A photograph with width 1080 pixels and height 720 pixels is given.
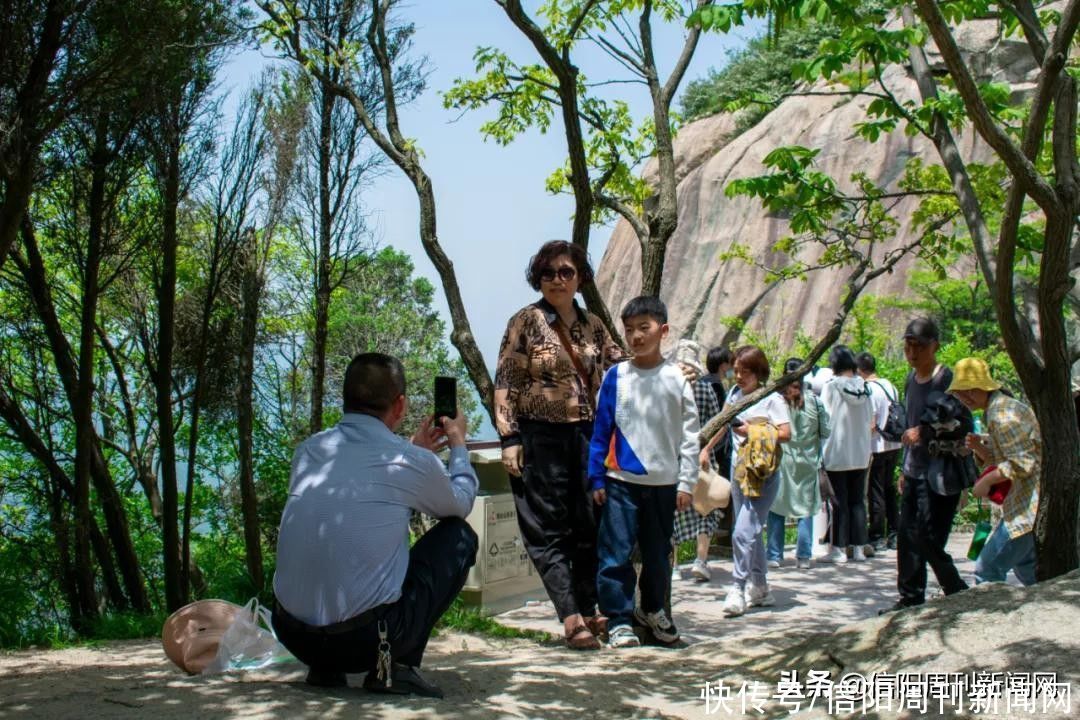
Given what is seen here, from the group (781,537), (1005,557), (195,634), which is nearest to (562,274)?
(195,634)

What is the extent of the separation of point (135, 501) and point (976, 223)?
43.2 feet

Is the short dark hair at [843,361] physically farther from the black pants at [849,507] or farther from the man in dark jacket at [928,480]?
the man in dark jacket at [928,480]

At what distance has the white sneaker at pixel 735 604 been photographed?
267 inches

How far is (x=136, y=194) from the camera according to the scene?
11.1 meters

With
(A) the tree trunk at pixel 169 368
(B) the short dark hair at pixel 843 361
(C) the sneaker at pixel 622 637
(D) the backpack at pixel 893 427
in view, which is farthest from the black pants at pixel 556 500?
(A) the tree trunk at pixel 169 368

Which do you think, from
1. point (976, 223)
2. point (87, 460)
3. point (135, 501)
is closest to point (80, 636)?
point (87, 460)

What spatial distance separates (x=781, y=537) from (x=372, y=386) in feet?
18.8

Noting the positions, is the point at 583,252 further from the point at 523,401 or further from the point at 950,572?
the point at 950,572

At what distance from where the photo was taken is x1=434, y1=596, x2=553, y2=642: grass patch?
20.6ft

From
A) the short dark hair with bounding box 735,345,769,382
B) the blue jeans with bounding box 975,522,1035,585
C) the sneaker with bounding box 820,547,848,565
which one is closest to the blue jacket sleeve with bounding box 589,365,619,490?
the blue jeans with bounding box 975,522,1035,585

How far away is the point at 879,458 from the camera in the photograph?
9.95 m

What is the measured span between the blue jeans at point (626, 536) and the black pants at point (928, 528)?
1603mm

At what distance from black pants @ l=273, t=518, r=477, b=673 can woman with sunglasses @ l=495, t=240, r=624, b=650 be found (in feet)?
3.93

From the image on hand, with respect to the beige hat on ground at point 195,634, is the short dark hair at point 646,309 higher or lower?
higher
